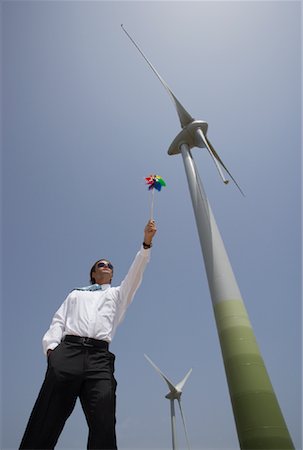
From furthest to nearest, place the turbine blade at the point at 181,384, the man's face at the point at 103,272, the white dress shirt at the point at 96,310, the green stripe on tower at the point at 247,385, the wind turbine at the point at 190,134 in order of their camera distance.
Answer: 1. the turbine blade at the point at 181,384
2. the wind turbine at the point at 190,134
3. the man's face at the point at 103,272
4. the white dress shirt at the point at 96,310
5. the green stripe on tower at the point at 247,385

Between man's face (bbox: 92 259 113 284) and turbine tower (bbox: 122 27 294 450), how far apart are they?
2.27 meters

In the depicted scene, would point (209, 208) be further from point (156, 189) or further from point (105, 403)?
point (105, 403)

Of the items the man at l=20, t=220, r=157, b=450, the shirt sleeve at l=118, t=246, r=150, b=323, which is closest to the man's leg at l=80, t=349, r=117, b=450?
the man at l=20, t=220, r=157, b=450

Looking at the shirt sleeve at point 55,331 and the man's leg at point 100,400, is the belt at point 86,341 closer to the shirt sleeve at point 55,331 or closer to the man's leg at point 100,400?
the man's leg at point 100,400

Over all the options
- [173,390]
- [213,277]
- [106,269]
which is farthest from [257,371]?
[173,390]

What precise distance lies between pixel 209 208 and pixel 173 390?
32.3 meters

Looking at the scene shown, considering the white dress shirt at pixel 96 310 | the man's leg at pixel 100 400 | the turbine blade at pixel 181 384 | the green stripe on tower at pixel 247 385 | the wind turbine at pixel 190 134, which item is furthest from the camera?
the turbine blade at pixel 181 384

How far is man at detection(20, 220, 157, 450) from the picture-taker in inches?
212

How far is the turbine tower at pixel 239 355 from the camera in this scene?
5445 mm

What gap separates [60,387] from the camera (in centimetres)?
559

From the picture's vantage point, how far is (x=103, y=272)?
751 centimetres

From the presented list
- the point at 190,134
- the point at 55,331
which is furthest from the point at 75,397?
the point at 190,134

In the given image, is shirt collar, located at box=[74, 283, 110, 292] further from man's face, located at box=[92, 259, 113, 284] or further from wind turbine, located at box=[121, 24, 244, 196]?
wind turbine, located at box=[121, 24, 244, 196]

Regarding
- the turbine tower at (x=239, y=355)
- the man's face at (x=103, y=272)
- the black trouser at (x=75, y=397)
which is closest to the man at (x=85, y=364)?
the black trouser at (x=75, y=397)
